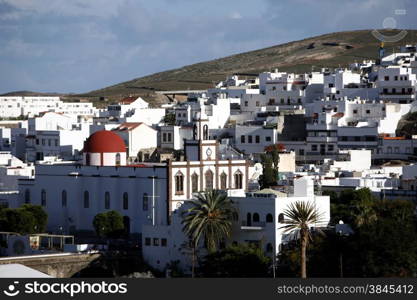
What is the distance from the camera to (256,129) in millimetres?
121250

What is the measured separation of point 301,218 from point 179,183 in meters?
14.2

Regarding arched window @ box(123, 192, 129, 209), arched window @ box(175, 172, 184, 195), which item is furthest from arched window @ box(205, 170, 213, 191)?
arched window @ box(123, 192, 129, 209)

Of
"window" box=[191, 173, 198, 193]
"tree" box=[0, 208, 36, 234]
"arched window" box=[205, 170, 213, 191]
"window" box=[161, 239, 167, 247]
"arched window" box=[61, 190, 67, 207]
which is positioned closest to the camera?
"window" box=[161, 239, 167, 247]

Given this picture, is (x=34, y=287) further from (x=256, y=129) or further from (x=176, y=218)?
(x=256, y=129)

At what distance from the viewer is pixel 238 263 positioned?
75.9 meters

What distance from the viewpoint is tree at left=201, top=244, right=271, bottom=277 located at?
75562 millimetres

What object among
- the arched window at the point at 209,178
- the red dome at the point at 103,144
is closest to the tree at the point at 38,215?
the red dome at the point at 103,144

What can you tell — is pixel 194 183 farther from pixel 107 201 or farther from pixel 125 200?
pixel 107 201

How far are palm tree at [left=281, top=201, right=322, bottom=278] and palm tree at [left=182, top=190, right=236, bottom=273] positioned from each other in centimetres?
306

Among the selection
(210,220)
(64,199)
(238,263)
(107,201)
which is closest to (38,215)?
(107,201)

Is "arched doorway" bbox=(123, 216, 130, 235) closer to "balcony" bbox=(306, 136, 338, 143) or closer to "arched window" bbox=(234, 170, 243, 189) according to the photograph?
→ "arched window" bbox=(234, 170, 243, 189)

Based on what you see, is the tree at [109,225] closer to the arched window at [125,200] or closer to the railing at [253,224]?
the arched window at [125,200]

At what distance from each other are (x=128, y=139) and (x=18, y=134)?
14.8 m

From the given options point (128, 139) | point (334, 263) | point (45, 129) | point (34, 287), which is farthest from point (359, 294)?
point (45, 129)
